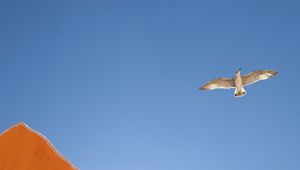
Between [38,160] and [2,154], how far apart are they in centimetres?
45

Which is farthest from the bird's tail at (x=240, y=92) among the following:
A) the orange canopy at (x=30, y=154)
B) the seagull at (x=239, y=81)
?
the orange canopy at (x=30, y=154)

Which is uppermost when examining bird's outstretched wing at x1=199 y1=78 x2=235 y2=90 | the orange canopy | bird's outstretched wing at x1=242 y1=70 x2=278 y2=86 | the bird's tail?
bird's outstretched wing at x1=242 y1=70 x2=278 y2=86

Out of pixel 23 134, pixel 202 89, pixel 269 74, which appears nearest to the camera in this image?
pixel 23 134

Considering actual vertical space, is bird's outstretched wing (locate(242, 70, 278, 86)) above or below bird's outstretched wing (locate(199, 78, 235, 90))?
above

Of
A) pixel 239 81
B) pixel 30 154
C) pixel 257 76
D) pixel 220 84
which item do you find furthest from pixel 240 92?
pixel 30 154

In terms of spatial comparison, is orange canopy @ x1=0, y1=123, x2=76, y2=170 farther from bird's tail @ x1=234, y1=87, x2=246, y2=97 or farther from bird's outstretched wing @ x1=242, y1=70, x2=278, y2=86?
bird's outstretched wing @ x1=242, y1=70, x2=278, y2=86

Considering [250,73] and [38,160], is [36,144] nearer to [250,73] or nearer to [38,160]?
[38,160]

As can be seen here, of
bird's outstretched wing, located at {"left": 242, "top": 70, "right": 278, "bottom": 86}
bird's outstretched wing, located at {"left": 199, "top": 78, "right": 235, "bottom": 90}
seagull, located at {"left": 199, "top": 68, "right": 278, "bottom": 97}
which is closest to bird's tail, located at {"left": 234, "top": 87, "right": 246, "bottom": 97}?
seagull, located at {"left": 199, "top": 68, "right": 278, "bottom": 97}

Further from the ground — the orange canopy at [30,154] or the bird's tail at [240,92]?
the bird's tail at [240,92]

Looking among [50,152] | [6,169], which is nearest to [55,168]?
[50,152]

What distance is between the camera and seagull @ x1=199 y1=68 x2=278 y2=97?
5088cm

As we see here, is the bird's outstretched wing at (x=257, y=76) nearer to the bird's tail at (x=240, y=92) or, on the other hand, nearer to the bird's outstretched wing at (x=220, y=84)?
the bird's tail at (x=240, y=92)

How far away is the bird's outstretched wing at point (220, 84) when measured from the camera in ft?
175

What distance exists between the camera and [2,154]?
483cm
